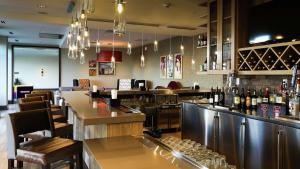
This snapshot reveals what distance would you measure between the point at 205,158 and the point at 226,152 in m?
2.13

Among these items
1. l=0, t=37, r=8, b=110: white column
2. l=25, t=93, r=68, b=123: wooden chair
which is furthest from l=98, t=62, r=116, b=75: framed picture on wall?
l=25, t=93, r=68, b=123: wooden chair

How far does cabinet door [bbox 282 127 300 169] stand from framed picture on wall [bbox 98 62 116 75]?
A: 11824 millimetres

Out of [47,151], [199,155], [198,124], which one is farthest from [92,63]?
[199,155]

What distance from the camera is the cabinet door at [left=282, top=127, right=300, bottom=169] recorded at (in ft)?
8.71

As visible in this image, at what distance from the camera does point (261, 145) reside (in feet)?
10.2

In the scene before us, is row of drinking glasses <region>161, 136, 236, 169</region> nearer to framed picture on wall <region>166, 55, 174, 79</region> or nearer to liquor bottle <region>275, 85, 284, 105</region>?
liquor bottle <region>275, 85, 284, 105</region>

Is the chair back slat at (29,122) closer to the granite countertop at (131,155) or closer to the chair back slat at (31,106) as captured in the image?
the chair back slat at (31,106)

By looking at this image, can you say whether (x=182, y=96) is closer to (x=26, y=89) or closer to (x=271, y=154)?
(x=271, y=154)

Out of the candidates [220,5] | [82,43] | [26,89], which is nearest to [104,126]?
[82,43]

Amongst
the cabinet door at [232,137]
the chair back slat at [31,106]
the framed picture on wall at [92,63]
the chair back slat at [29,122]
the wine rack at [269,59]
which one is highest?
the framed picture on wall at [92,63]

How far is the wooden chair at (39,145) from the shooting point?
7.06ft

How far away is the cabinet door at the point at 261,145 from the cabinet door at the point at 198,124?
0.76 meters

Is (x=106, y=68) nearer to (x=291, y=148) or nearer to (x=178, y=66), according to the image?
(x=178, y=66)

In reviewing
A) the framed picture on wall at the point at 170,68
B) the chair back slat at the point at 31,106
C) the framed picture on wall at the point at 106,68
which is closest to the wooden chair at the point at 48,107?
the chair back slat at the point at 31,106
